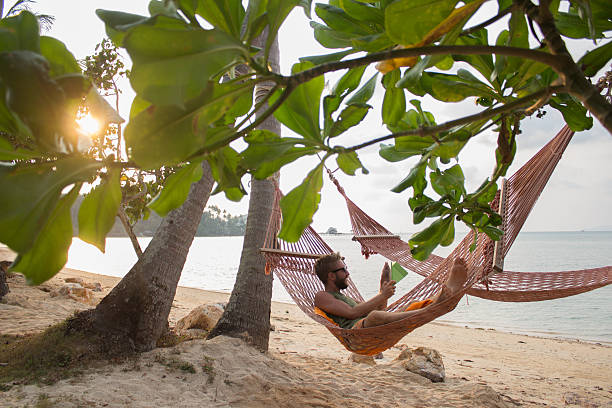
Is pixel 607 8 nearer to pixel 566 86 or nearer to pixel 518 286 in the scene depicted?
pixel 566 86

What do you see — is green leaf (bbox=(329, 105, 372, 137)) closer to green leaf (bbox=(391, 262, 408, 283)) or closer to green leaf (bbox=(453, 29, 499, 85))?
green leaf (bbox=(453, 29, 499, 85))

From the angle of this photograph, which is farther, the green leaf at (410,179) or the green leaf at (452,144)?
the green leaf at (410,179)

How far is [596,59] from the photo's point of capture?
56cm

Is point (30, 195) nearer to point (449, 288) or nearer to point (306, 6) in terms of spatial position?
point (306, 6)

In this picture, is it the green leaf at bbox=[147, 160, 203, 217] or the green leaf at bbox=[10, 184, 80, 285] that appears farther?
the green leaf at bbox=[147, 160, 203, 217]

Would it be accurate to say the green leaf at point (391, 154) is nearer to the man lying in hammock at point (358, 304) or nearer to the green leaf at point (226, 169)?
the green leaf at point (226, 169)

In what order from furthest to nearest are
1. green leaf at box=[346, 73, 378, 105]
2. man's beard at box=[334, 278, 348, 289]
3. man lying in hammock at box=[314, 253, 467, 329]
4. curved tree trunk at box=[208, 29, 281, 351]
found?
curved tree trunk at box=[208, 29, 281, 351] → man's beard at box=[334, 278, 348, 289] → man lying in hammock at box=[314, 253, 467, 329] → green leaf at box=[346, 73, 378, 105]

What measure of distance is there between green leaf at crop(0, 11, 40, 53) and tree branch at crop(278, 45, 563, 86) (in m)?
0.19

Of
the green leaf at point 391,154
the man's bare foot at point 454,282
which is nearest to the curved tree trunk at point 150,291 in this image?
the man's bare foot at point 454,282

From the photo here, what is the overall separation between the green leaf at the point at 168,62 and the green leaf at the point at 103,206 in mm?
162

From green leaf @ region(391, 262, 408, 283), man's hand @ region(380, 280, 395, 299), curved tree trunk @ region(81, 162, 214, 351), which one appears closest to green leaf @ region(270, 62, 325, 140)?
man's hand @ region(380, 280, 395, 299)

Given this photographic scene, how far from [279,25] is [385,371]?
338 cm

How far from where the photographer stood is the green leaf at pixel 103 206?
41 centimetres

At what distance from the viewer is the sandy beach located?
2033 millimetres
